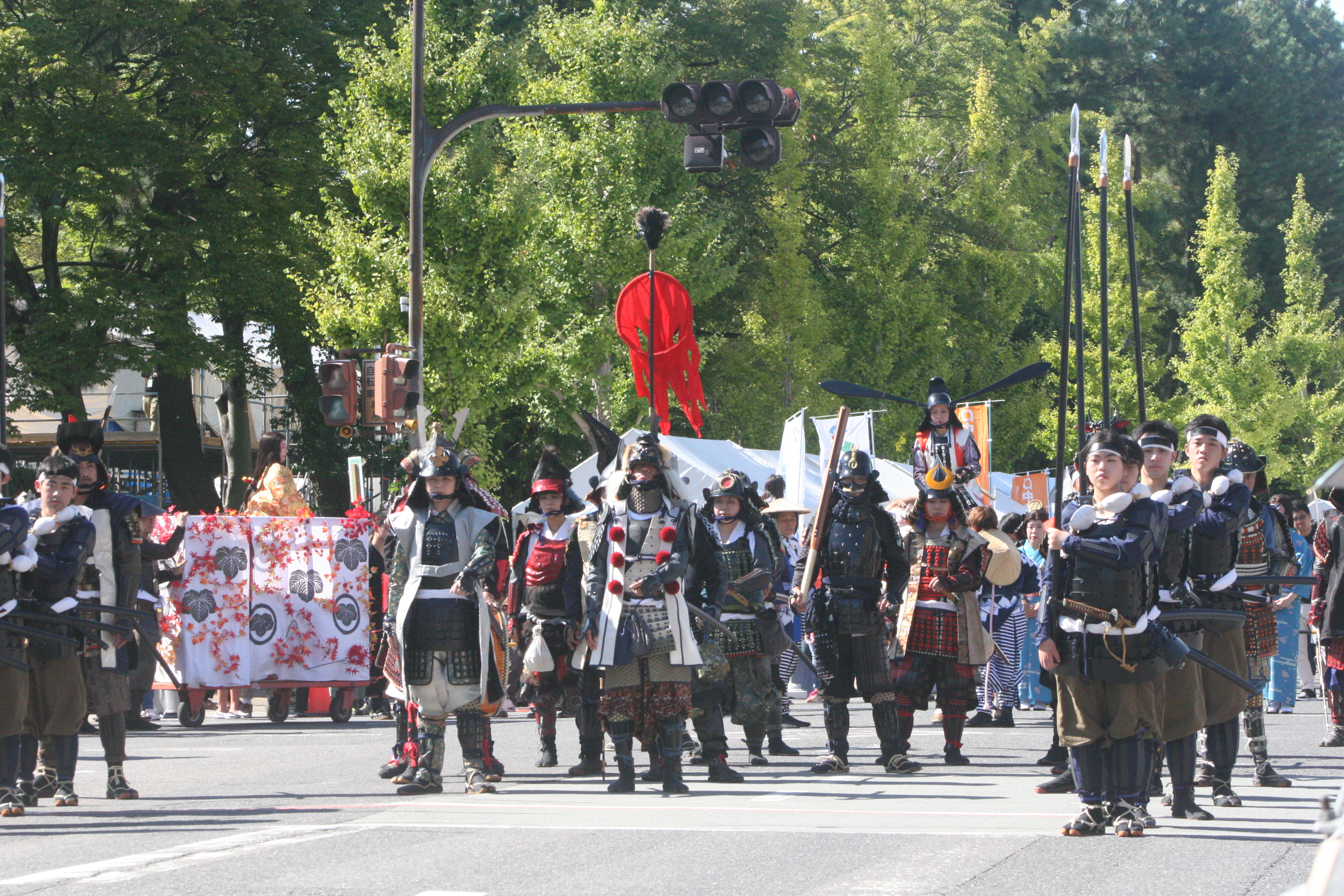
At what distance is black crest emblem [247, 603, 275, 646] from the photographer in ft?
49.7

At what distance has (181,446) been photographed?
2959cm

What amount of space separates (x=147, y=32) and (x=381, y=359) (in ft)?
52.3

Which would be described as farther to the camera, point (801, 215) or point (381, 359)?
point (801, 215)

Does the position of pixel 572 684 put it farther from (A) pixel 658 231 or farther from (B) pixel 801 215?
(B) pixel 801 215

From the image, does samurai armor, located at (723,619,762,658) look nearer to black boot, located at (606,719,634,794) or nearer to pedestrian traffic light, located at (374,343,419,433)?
black boot, located at (606,719,634,794)

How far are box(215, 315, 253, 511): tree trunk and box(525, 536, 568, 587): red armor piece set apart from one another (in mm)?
17977

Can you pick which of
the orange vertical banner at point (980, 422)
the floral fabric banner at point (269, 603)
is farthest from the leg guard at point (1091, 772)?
the orange vertical banner at point (980, 422)

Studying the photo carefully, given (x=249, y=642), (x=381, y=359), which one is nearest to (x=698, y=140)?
(x=381, y=359)

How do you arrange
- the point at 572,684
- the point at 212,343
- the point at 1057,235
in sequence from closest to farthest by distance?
the point at 572,684
the point at 212,343
the point at 1057,235

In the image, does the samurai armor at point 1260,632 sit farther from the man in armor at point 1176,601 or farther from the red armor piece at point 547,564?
the red armor piece at point 547,564

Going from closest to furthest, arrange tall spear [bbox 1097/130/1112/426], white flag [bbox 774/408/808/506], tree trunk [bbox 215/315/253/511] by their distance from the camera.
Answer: tall spear [bbox 1097/130/1112/426], white flag [bbox 774/408/808/506], tree trunk [bbox 215/315/253/511]

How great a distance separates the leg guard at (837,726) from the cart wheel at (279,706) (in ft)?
22.8

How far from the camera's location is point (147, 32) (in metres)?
27.8

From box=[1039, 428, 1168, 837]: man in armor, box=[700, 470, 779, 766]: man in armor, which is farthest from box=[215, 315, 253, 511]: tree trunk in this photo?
box=[1039, 428, 1168, 837]: man in armor
